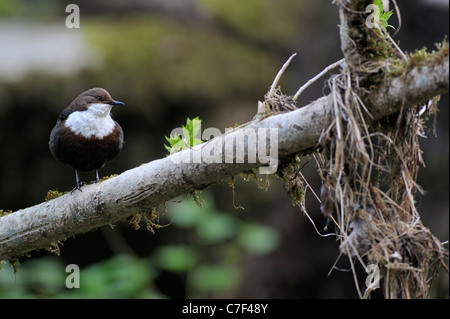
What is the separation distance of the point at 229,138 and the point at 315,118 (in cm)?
39

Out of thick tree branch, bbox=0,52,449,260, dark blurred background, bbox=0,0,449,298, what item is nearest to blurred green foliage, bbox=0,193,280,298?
dark blurred background, bbox=0,0,449,298

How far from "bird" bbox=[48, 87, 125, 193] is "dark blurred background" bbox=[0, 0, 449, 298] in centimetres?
161

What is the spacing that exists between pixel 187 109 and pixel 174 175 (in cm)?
381

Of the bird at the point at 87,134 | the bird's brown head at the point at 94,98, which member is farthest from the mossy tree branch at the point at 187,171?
the bird's brown head at the point at 94,98

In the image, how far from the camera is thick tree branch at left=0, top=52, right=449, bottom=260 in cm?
186

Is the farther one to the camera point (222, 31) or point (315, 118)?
point (222, 31)

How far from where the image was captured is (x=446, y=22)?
5672 millimetres

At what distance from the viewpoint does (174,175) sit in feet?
7.80

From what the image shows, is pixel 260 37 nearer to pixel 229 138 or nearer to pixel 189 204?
pixel 189 204

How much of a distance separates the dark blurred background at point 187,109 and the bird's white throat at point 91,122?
169 cm

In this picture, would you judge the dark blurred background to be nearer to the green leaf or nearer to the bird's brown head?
the green leaf

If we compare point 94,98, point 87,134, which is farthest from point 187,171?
point 94,98

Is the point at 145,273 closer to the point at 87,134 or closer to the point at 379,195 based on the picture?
the point at 87,134
